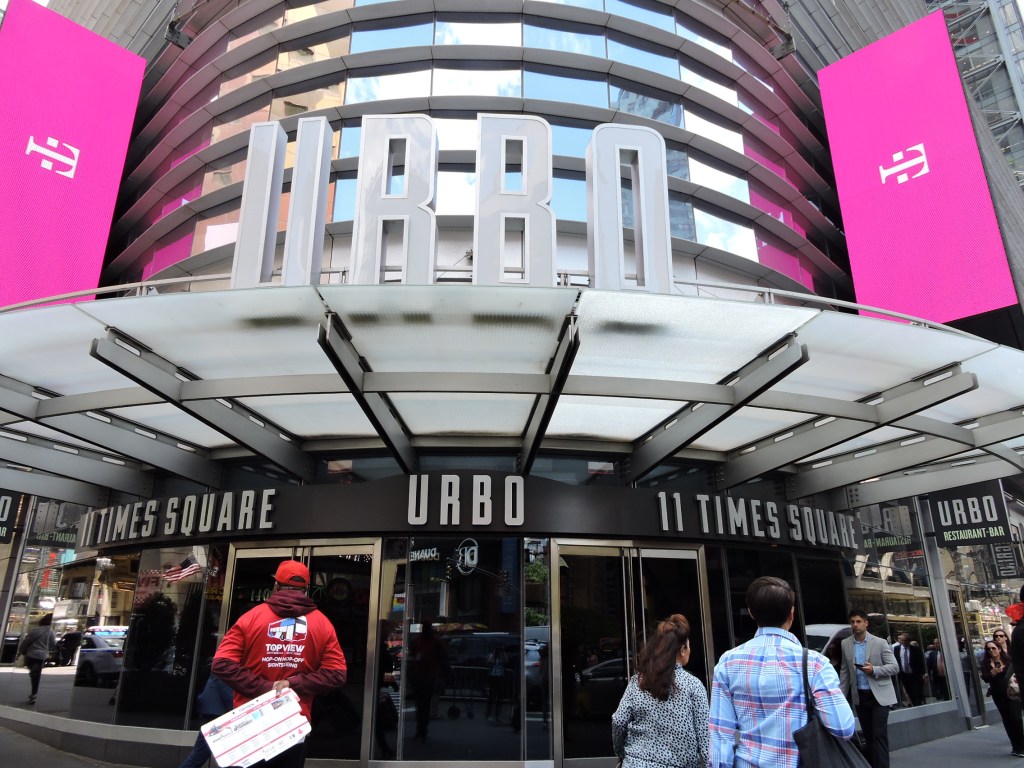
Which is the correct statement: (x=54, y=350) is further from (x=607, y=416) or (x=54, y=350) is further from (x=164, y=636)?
(x=607, y=416)

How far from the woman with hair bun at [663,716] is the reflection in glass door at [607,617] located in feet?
17.0

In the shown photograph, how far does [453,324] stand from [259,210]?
3.32 meters

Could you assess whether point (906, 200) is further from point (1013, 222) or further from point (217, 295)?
point (217, 295)

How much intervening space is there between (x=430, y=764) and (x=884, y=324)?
692 centimetres

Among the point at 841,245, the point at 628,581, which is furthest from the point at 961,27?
the point at 628,581

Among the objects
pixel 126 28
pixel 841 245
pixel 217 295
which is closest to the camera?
pixel 217 295

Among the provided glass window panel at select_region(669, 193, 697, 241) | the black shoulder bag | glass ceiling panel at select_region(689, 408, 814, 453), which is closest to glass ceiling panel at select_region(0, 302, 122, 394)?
the black shoulder bag

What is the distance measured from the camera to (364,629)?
8586mm

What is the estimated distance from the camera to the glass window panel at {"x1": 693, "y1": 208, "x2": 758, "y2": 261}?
44.9ft

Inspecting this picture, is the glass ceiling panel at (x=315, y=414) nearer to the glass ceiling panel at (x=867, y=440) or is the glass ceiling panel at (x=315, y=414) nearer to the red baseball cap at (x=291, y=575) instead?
the red baseball cap at (x=291, y=575)

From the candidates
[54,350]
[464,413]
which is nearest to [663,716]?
[464,413]

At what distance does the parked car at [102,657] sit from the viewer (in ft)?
32.2

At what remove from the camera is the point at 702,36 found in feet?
51.3

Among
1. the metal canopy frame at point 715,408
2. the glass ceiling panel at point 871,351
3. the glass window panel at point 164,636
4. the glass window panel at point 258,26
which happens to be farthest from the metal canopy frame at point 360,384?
the glass window panel at point 258,26
